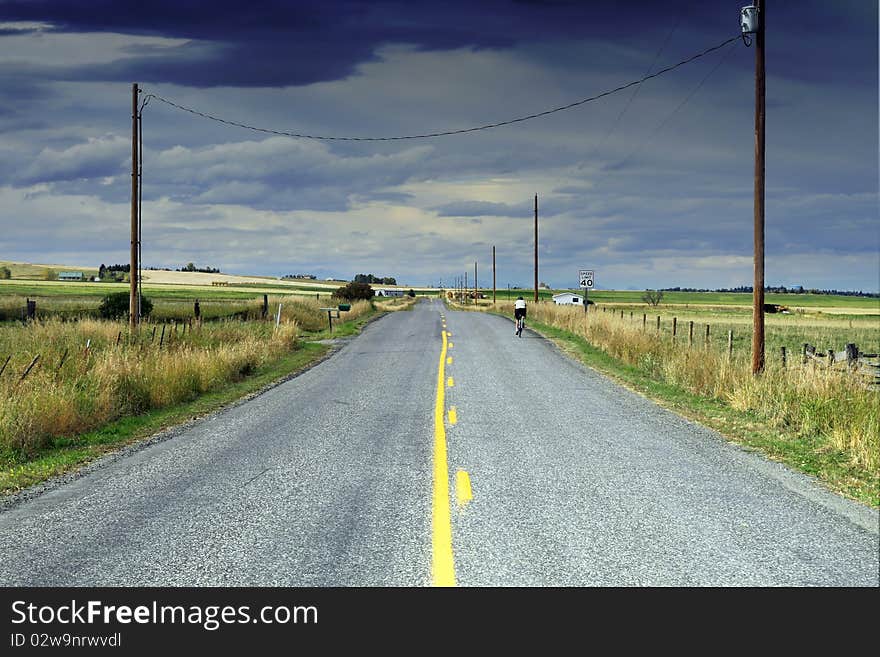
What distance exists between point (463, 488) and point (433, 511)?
1005 millimetres

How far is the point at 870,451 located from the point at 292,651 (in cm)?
782

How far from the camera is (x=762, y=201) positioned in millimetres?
17203

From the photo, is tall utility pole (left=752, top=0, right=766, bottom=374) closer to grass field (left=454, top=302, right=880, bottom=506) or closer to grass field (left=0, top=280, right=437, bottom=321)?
grass field (left=454, top=302, right=880, bottom=506)

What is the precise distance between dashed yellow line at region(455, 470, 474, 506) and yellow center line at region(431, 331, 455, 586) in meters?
0.11

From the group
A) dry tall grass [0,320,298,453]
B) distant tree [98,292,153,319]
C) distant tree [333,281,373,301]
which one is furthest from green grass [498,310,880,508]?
distant tree [333,281,373,301]

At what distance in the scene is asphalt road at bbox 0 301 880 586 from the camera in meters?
5.36

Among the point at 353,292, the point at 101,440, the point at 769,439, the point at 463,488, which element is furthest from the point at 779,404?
the point at 353,292

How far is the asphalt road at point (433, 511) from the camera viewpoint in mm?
5359

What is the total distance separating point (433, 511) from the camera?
693 cm

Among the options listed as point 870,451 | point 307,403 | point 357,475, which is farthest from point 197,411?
point 870,451

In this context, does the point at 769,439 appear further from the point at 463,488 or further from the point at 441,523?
the point at 441,523

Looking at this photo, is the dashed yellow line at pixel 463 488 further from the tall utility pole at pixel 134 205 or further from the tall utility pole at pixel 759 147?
the tall utility pole at pixel 134 205

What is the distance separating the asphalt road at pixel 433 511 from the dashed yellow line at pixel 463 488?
37mm

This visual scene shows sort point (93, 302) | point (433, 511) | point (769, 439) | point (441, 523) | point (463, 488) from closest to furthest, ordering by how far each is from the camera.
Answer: point (441, 523) < point (433, 511) < point (463, 488) < point (769, 439) < point (93, 302)
